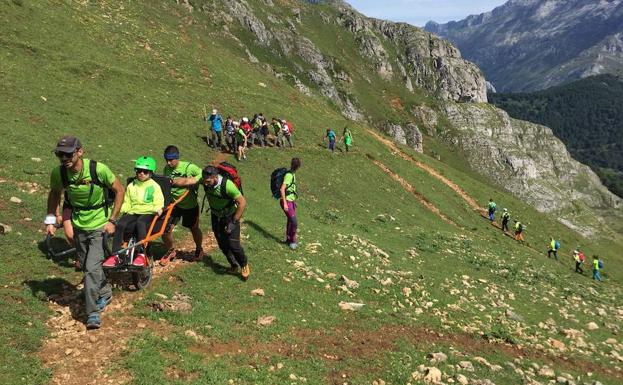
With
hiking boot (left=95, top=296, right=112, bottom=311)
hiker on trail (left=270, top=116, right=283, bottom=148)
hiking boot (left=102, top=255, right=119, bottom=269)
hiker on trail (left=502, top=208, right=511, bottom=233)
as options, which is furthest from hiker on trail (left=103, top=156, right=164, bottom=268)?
hiker on trail (left=502, top=208, right=511, bottom=233)

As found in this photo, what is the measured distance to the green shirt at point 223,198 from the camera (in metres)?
13.7

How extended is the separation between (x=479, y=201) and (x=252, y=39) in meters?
116

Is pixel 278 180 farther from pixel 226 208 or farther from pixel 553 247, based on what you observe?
→ pixel 553 247

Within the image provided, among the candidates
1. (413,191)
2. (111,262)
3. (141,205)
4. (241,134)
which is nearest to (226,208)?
(141,205)

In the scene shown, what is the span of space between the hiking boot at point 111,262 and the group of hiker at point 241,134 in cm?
2536

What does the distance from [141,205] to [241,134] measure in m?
24.1

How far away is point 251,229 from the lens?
21453 millimetres

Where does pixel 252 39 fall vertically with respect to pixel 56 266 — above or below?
above

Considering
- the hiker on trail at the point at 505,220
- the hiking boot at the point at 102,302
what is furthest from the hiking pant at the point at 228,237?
the hiker on trail at the point at 505,220

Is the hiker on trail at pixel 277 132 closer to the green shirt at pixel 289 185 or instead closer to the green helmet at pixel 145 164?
the green shirt at pixel 289 185

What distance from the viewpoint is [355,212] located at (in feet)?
113

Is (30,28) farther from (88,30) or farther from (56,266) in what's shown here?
(56,266)

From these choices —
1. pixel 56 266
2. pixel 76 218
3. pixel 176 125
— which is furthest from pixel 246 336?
pixel 176 125

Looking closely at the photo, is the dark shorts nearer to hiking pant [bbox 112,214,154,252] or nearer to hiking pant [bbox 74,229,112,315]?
hiking pant [bbox 112,214,154,252]
